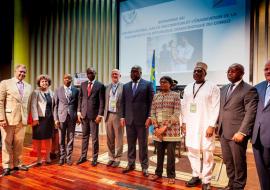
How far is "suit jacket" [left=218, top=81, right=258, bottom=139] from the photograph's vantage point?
2639mm

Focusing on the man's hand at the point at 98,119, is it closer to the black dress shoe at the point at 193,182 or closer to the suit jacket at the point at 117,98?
the suit jacket at the point at 117,98

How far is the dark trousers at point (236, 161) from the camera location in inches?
110

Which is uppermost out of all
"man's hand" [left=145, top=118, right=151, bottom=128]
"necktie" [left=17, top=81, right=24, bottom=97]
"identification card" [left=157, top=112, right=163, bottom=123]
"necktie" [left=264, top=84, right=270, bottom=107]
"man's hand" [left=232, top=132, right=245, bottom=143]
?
"necktie" [left=17, top=81, right=24, bottom=97]

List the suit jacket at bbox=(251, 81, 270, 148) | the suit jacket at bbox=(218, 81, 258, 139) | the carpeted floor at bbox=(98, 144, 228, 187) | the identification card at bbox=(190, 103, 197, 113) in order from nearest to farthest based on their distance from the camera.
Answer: the suit jacket at bbox=(251, 81, 270, 148) < the suit jacket at bbox=(218, 81, 258, 139) < the identification card at bbox=(190, 103, 197, 113) < the carpeted floor at bbox=(98, 144, 228, 187)

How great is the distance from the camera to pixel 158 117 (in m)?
3.30

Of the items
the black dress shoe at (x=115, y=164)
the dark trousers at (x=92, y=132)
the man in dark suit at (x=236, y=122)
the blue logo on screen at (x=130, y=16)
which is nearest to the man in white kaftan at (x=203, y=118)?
the man in dark suit at (x=236, y=122)

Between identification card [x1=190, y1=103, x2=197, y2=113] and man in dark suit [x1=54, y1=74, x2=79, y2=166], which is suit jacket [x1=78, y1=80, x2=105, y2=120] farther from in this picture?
identification card [x1=190, y1=103, x2=197, y2=113]

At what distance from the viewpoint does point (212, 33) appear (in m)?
5.29

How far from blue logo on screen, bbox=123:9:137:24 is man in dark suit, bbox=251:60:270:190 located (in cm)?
440

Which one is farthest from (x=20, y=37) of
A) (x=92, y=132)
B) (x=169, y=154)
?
(x=169, y=154)

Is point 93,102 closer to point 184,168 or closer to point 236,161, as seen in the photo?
Answer: point 184,168

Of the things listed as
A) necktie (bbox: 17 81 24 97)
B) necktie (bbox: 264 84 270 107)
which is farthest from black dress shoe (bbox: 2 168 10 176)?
necktie (bbox: 264 84 270 107)

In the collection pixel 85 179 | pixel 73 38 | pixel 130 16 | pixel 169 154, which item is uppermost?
pixel 130 16

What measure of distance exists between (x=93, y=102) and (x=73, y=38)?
4038 mm
